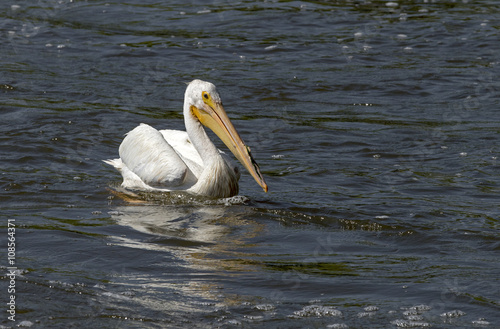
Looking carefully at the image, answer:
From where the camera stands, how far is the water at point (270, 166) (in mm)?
4332

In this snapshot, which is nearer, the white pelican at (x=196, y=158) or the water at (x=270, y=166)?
the water at (x=270, y=166)

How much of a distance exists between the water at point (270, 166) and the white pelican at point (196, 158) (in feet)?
0.55

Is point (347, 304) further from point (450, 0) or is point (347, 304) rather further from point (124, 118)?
point (450, 0)

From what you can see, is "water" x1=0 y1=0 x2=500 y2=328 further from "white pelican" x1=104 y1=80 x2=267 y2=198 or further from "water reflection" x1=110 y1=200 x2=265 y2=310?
"white pelican" x1=104 y1=80 x2=267 y2=198

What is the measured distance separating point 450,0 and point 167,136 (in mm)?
7719

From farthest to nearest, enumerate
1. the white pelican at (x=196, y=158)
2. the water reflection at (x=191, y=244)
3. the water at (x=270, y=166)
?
the white pelican at (x=196, y=158)
the water reflection at (x=191, y=244)
the water at (x=270, y=166)

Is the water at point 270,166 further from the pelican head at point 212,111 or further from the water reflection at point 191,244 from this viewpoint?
the pelican head at point 212,111

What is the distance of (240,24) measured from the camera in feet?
40.3

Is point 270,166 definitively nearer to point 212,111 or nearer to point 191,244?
point 212,111

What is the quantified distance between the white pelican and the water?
0.17 m

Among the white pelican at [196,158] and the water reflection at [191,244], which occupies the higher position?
the white pelican at [196,158]

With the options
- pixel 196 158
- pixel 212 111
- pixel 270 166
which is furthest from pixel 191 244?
pixel 270 166

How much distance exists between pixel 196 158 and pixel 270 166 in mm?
859

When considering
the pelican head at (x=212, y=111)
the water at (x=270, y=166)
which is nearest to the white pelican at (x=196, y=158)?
the pelican head at (x=212, y=111)
